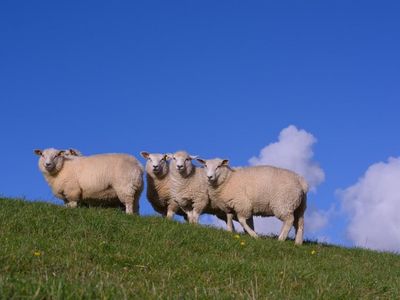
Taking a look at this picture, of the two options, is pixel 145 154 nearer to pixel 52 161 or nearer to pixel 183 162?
pixel 183 162

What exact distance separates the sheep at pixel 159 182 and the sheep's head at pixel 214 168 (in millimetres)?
1393

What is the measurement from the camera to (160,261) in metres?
9.61

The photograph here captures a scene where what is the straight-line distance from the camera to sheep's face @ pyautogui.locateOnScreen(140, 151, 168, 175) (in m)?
18.2

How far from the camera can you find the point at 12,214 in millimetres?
11625

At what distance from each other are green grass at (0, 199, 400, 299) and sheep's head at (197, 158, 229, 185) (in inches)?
150

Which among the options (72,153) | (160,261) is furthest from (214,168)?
(160,261)

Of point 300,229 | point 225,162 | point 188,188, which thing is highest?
point 225,162

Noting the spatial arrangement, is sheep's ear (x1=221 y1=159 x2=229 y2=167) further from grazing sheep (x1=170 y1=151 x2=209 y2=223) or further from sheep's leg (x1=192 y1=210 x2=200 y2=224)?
sheep's leg (x1=192 y1=210 x2=200 y2=224)

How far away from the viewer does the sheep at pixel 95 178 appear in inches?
675

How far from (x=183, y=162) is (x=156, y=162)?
92cm

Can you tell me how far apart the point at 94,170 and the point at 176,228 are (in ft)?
18.2

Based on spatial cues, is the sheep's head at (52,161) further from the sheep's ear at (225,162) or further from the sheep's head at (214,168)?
the sheep's ear at (225,162)

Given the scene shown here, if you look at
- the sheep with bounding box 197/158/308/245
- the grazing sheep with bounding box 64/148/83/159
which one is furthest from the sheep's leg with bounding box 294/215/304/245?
the grazing sheep with bounding box 64/148/83/159

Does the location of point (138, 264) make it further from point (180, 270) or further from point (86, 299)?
point (86, 299)
